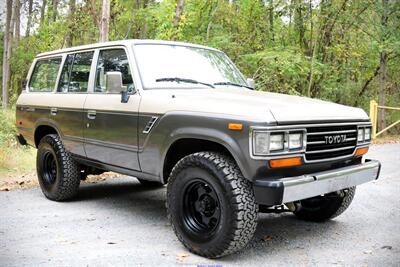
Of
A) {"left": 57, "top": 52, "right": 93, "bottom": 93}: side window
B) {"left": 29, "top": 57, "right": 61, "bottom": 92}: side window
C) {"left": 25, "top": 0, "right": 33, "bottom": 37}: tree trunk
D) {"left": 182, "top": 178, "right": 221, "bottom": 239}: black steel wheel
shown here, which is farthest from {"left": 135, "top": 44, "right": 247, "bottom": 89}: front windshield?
{"left": 25, "top": 0, "right": 33, "bottom": 37}: tree trunk

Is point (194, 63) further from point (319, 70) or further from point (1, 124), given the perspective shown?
point (319, 70)

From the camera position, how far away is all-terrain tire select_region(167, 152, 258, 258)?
12.2ft

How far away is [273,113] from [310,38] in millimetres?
16455

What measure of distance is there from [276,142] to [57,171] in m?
3.55

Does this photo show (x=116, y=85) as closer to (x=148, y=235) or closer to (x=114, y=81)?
(x=114, y=81)

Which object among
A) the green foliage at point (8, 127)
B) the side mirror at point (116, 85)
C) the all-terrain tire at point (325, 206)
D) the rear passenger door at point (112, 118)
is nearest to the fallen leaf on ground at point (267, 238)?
the all-terrain tire at point (325, 206)

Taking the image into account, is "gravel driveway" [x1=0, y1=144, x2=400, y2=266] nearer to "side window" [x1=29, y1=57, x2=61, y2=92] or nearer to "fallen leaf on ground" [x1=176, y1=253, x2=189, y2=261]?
"fallen leaf on ground" [x1=176, y1=253, x2=189, y2=261]

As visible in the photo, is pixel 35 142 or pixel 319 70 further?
pixel 319 70

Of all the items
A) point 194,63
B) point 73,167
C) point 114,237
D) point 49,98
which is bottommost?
point 114,237

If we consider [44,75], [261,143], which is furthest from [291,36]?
[261,143]

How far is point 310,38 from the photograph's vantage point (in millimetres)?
19078

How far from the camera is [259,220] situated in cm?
529

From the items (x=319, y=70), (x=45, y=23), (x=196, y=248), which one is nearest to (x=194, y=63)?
(x=196, y=248)

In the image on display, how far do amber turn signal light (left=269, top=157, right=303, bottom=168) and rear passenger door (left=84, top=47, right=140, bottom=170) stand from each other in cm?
166
